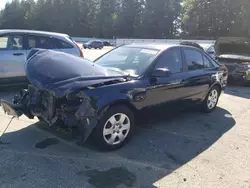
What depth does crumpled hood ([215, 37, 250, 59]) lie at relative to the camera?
11.8 metres

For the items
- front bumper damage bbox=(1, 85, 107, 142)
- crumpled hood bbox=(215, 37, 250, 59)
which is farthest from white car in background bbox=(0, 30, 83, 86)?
crumpled hood bbox=(215, 37, 250, 59)

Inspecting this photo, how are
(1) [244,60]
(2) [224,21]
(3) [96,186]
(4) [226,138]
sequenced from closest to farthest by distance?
(3) [96,186]
(4) [226,138]
(1) [244,60]
(2) [224,21]

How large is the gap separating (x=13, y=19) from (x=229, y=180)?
101229 millimetres

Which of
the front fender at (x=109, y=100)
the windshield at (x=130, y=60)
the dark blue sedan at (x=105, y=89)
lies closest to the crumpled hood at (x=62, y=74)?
A: the dark blue sedan at (x=105, y=89)

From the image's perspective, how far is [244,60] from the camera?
10453mm

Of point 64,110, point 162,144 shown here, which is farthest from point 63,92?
point 162,144

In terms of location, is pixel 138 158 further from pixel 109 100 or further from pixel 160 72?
pixel 160 72

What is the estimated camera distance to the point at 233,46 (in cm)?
1200

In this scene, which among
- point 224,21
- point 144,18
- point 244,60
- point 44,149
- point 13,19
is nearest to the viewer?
point 44,149

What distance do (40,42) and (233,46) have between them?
8.04 m

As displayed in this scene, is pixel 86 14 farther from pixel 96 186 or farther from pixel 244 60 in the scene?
pixel 96 186

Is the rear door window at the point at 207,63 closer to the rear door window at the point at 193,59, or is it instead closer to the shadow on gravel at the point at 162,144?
the rear door window at the point at 193,59

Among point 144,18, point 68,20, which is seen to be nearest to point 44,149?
point 144,18

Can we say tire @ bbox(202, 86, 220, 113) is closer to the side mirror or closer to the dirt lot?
the dirt lot
